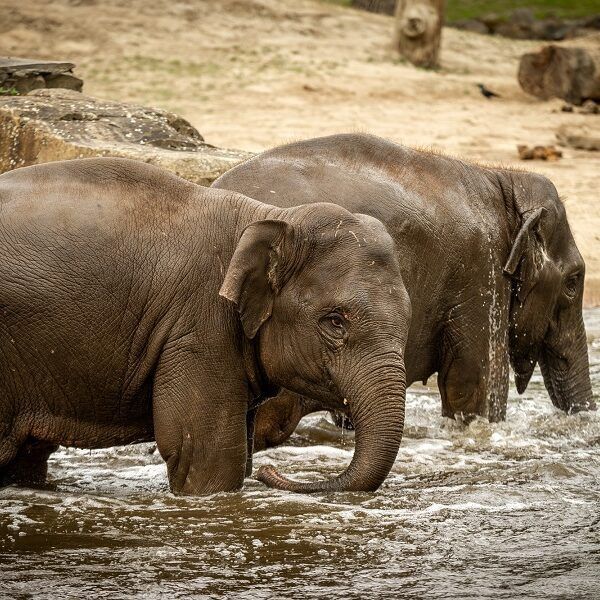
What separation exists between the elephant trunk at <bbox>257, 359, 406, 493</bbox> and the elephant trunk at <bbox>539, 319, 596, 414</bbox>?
3.26 meters

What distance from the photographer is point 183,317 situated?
665cm

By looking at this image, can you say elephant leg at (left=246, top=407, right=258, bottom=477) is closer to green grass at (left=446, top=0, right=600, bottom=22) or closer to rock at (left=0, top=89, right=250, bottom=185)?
rock at (left=0, top=89, right=250, bottom=185)

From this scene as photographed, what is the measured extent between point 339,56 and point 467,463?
15.1 m

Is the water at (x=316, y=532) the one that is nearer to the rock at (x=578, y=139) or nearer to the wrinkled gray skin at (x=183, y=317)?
the wrinkled gray skin at (x=183, y=317)

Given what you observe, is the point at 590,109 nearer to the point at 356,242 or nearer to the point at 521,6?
the point at 356,242

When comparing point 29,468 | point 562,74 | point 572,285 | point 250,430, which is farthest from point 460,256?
point 562,74

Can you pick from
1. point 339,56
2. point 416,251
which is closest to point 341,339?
point 416,251

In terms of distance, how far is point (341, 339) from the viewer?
21.5ft

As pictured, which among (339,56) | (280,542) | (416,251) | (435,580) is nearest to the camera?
(435,580)

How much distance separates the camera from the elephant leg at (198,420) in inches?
260

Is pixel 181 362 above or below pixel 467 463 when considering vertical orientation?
above

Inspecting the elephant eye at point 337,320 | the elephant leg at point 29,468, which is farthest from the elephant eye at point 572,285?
the elephant leg at point 29,468

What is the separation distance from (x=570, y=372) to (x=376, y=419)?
136 inches

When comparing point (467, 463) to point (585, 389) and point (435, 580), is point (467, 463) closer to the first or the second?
point (585, 389)
